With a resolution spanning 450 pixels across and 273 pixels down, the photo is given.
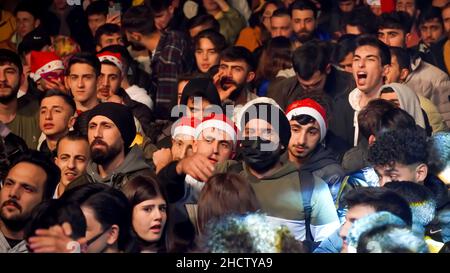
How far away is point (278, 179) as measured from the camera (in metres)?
11.2

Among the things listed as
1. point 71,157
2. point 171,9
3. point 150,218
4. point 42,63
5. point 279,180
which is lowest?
point 150,218

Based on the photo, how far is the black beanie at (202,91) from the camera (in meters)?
11.5

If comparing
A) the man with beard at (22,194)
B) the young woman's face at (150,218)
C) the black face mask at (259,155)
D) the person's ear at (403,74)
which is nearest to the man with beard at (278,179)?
the black face mask at (259,155)

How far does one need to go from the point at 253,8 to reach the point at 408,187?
6.73 ft

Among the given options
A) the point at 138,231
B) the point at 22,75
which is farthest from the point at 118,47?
the point at 138,231

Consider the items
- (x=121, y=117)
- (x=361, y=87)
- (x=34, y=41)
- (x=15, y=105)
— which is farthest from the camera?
(x=34, y=41)

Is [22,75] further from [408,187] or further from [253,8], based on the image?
[408,187]

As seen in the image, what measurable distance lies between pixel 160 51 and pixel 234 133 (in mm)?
1058

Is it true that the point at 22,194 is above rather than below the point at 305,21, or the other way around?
below

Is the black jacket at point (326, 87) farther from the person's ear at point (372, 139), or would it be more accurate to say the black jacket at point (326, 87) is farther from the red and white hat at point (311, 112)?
the person's ear at point (372, 139)

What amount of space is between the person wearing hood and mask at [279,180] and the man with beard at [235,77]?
211 millimetres

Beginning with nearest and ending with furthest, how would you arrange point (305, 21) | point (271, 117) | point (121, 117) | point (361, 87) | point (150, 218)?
point (150, 218)
point (271, 117)
point (121, 117)
point (361, 87)
point (305, 21)

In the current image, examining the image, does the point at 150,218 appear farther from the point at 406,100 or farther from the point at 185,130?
the point at 406,100

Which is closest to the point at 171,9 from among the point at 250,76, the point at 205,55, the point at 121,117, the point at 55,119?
the point at 205,55
